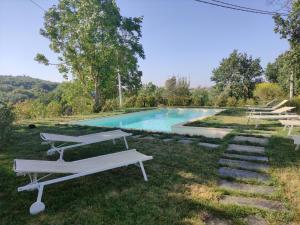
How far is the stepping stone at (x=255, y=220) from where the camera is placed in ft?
7.75

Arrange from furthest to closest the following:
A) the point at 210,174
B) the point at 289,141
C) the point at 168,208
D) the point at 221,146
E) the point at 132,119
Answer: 1. the point at 132,119
2. the point at 289,141
3. the point at 221,146
4. the point at 210,174
5. the point at 168,208

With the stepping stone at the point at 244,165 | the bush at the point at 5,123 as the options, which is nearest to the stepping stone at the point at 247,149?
the stepping stone at the point at 244,165

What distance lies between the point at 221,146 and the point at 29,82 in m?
53.3

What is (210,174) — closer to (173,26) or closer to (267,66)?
(173,26)

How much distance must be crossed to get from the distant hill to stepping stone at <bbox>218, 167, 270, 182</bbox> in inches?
1492

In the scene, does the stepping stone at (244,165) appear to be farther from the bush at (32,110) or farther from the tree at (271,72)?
the tree at (271,72)

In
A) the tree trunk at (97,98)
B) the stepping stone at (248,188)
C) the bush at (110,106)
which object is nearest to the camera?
the stepping stone at (248,188)

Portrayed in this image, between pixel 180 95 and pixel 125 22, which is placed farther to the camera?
pixel 180 95

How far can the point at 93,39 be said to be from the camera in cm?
1467

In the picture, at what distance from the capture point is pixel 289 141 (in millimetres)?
5566

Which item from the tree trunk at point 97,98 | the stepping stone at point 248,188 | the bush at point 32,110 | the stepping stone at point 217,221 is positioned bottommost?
the stepping stone at point 217,221

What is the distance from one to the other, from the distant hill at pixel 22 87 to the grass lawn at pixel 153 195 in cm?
3707

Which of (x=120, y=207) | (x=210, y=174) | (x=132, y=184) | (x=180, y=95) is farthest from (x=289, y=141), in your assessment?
(x=180, y=95)

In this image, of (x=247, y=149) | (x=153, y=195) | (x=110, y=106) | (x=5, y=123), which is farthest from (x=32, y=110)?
(x=153, y=195)
